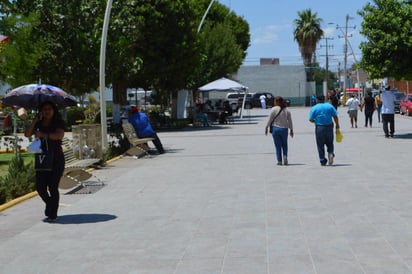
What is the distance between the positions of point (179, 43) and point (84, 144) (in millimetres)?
17477

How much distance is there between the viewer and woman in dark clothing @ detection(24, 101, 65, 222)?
9.81 m

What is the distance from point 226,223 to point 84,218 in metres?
2.13

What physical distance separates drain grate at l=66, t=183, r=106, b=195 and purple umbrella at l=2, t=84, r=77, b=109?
1.56 m

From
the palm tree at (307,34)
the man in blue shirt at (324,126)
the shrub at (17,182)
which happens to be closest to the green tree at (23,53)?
the shrub at (17,182)

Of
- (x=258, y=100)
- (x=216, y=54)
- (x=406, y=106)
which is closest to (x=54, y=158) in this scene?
(x=216, y=54)

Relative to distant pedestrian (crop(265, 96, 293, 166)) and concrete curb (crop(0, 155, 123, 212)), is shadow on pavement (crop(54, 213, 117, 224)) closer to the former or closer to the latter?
concrete curb (crop(0, 155, 123, 212))

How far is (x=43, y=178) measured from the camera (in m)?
9.82

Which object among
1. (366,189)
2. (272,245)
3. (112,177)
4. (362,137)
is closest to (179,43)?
(362,137)

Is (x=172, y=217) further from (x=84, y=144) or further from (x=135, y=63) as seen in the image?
(x=135, y=63)

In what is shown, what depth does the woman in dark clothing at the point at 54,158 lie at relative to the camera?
981cm

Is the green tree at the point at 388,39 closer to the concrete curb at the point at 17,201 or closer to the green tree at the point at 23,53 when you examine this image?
the green tree at the point at 23,53

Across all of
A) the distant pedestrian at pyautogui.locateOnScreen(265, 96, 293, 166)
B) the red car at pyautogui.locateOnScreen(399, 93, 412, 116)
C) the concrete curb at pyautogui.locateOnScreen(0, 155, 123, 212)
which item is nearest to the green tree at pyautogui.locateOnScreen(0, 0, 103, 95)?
the distant pedestrian at pyautogui.locateOnScreen(265, 96, 293, 166)

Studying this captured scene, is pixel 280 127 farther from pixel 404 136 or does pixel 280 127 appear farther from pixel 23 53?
pixel 23 53

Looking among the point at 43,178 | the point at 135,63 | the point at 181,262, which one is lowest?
the point at 181,262
